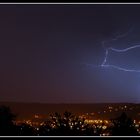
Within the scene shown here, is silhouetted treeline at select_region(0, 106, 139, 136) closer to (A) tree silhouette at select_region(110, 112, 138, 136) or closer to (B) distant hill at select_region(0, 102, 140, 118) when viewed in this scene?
(A) tree silhouette at select_region(110, 112, 138, 136)

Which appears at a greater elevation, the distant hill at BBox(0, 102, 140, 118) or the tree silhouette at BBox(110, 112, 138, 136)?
the distant hill at BBox(0, 102, 140, 118)

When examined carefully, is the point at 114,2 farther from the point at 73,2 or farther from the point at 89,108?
the point at 89,108

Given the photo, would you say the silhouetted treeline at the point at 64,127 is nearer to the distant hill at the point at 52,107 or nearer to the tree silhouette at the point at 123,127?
the tree silhouette at the point at 123,127

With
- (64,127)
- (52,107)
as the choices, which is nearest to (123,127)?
(64,127)

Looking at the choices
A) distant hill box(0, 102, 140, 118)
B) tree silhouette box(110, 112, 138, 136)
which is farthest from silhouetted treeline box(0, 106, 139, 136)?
distant hill box(0, 102, 140, 118)

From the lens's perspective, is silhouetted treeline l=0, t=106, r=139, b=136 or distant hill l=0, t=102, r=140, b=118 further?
distant hill l=0, t=102, r=140, b=118

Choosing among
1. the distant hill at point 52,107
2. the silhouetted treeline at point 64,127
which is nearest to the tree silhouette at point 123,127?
the silhouetted treeline at point 64,127

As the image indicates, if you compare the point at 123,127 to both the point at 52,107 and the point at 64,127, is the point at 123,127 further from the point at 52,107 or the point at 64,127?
the point at 52,107

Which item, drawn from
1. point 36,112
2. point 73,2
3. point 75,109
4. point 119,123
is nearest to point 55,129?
point 119,123
